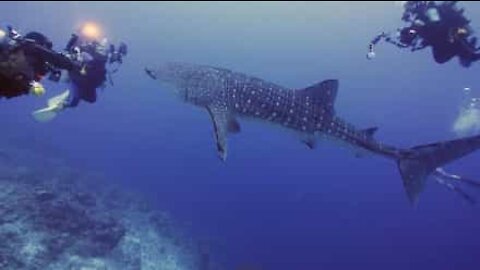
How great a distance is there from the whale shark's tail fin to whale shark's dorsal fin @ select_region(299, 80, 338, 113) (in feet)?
6.15

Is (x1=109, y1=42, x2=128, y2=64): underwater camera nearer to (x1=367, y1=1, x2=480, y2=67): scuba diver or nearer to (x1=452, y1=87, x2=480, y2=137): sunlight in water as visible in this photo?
(x1=367, y1=1, x2=480, y2=67): scuba diver

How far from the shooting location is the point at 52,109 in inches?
413

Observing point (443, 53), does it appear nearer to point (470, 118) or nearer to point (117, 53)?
point (117, 53)

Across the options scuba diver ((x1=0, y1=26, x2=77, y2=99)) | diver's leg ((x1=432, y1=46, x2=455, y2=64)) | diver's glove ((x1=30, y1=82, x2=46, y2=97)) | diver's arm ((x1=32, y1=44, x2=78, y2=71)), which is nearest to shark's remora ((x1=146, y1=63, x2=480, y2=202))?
diver's leg ((x1=432, y1=46, x2=455, y2=64))

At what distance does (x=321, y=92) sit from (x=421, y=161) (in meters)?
2.41

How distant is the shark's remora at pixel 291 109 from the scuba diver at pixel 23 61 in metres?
3.78

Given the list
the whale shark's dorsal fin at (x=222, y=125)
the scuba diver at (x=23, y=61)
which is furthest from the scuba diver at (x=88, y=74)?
the scuba diver at (x=23, y=61)

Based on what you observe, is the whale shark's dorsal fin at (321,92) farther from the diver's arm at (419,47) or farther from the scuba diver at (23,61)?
the scuba diver at (23,61)

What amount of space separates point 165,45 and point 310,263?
108 metres

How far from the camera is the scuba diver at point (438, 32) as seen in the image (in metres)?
10.2

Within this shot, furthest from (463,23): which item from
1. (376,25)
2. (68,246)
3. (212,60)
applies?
(212,60)

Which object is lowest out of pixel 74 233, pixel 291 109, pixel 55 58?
pixel 74 233

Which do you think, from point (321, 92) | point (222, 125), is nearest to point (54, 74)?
point (222, 125)

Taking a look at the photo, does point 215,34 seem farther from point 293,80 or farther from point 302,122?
point 302,122
